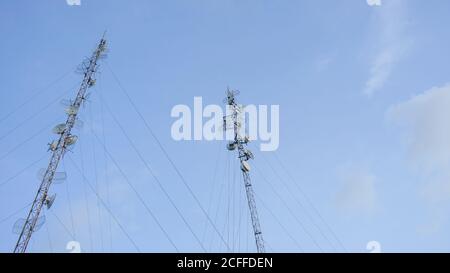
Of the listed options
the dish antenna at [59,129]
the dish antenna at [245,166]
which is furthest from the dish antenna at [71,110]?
the dish antenna at [245,166]

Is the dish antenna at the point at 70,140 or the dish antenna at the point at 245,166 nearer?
the dish antenna at the point at 70,140

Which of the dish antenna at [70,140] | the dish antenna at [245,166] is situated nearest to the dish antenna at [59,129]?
the dish antenna at [70,140]

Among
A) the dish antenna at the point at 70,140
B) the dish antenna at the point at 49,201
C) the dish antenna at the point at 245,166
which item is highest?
the dish antenna at the point at 245,166

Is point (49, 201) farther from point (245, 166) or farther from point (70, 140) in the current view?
point (245, 166)

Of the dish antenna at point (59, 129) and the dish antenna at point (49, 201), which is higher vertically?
the dish antenna at point (59, 129)

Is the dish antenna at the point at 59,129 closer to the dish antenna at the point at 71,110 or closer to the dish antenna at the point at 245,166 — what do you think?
the dish antenna at the point at 71,110

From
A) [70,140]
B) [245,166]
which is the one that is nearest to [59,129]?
[70,140]

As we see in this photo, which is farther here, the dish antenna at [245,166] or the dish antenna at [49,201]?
the dish antenna at [245,166]

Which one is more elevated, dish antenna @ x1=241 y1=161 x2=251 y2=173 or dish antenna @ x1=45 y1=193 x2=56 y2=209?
dish antenna @ x1=241 y1=161 x2=251 y2=173

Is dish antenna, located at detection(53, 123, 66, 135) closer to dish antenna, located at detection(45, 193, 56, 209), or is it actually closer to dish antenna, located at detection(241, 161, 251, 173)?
dish antenna, located at detection(45, 193, 56, 209)

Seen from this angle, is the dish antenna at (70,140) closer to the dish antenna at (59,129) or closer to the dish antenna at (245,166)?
the dish antenna at (59,129)

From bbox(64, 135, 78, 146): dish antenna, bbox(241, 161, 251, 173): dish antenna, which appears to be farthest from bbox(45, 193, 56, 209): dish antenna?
bbox(241, 161, 251, 173): dish antenna
